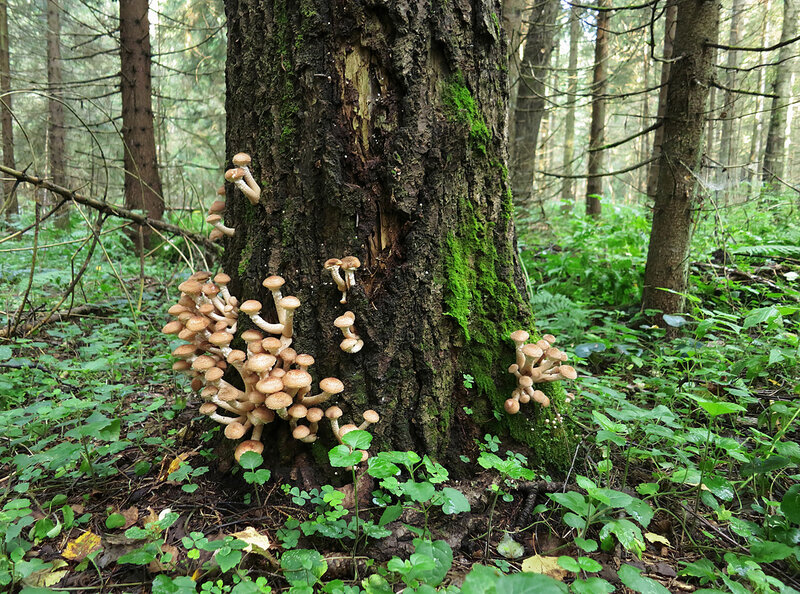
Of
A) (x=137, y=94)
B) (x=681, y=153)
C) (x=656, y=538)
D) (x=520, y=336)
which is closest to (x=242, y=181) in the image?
(x=520, y=336)

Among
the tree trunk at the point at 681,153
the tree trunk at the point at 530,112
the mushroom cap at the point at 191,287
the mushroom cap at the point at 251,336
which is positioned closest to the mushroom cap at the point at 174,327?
the mushroom cap at the point at 191,287

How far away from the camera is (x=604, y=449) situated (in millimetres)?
2441

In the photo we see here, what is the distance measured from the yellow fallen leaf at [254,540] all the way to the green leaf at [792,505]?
2163 mm

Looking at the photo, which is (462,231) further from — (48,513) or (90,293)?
(90,293)

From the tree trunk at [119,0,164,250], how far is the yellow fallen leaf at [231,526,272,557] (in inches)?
292

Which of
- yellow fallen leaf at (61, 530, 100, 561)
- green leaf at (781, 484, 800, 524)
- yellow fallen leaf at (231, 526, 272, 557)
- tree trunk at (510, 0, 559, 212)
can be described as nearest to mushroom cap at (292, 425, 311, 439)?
yellow fallen leaf at (231, 526, 272, 557)

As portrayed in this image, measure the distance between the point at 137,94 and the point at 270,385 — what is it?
8.65m

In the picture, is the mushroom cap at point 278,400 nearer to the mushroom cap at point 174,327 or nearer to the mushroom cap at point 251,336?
the mushroom cap at point 251,336

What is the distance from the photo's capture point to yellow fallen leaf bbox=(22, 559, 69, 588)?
65.6 inches

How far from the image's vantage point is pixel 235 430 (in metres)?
1.99

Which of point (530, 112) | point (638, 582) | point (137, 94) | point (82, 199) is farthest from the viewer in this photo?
point (530, 112)

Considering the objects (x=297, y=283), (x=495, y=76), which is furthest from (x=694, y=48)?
(x=297, y=283)

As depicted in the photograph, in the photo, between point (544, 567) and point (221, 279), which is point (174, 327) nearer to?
point (221, 279)

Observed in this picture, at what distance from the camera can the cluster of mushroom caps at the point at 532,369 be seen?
2217mm
